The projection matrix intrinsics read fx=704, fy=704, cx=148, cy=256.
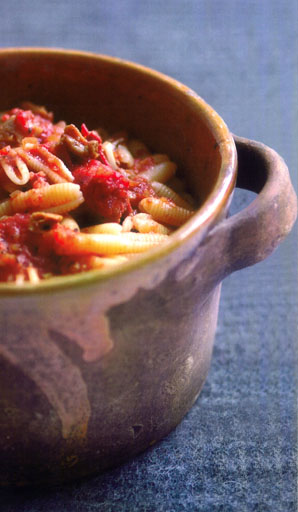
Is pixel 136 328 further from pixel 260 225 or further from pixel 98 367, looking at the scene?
pixel 260 225

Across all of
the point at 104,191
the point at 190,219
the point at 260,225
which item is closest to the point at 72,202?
the point at 104,191

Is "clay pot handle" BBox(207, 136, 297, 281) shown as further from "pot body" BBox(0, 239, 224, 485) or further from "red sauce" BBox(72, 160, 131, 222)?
"red sauce" BBox(72, 160, 131, 222)

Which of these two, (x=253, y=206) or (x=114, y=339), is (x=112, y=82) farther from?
(x=114, y=339)

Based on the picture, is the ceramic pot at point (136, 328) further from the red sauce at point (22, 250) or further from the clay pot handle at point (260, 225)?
the red sauce at point (22, 250)

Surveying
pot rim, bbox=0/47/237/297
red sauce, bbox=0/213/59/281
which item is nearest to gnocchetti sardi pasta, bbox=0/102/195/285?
red sauce, bbox=0/213/59/281

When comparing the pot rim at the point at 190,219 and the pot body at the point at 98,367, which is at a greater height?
the pot rim at the point at 190,219

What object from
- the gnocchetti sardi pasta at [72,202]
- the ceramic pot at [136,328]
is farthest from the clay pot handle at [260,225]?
the gnocchetti sardi pasta at [72,202]
